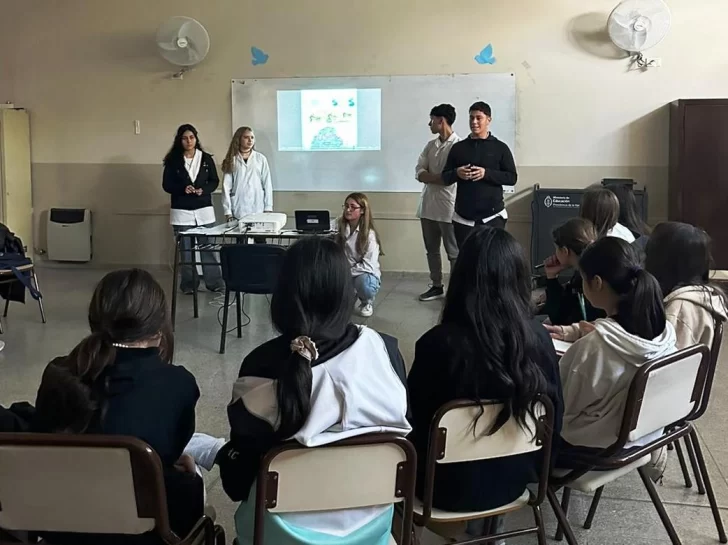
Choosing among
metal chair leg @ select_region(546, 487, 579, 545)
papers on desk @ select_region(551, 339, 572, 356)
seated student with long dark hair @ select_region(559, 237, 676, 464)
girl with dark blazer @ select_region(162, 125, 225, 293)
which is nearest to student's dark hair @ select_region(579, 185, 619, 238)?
papers on desk @ select_region(551, 339, 572, 356)

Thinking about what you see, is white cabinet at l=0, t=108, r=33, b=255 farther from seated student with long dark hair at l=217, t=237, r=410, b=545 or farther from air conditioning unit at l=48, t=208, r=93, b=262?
seated student with long dark hair at l=217, t=237, r=410, b=545

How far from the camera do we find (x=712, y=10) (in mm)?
5922

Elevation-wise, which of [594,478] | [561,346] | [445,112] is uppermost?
[445,112]

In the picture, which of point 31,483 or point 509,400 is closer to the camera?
point 31,483

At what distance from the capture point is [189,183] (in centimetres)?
584

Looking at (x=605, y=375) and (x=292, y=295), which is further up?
(x=292, y=295)

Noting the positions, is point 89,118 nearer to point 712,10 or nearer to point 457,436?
point 712,10

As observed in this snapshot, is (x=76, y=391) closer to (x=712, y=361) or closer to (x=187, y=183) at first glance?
(x=712, y=361)

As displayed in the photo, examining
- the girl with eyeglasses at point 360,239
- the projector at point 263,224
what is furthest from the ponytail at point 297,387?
the projector at point 263,224

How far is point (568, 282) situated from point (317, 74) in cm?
435

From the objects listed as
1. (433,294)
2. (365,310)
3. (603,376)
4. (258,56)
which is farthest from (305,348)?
(258,56)

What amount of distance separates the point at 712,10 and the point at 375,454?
19.0 ft

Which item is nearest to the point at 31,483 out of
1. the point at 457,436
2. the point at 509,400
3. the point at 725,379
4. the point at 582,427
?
the point at 457,436

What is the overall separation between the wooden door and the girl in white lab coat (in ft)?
11.2
